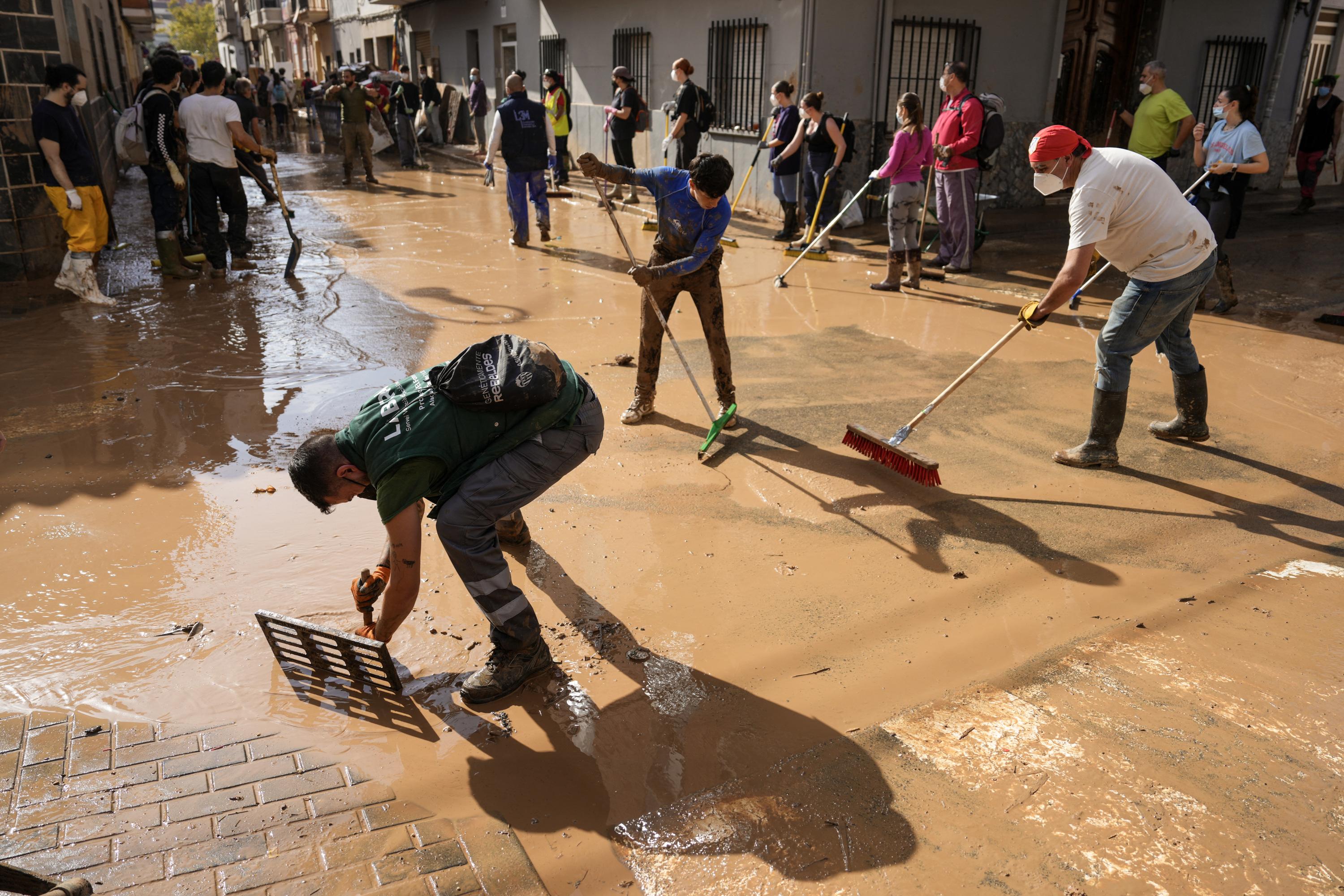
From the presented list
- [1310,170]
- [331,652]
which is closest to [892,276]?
[331,652]

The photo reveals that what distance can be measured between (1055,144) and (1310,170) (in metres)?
10.9

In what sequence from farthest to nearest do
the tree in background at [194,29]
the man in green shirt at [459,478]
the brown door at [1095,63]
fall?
the tree in background at [194,29] → the brown door at [1095,63] → the man in green shirt at [459,478]

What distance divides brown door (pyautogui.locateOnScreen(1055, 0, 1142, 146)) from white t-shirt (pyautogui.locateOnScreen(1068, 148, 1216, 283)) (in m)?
9.35

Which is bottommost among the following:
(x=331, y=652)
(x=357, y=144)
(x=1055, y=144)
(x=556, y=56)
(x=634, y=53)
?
(x=331, y=652)

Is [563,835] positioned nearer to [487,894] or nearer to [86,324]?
[487,894]

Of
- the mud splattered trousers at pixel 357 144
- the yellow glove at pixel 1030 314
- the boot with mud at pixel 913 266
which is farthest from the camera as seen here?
the mud splattered trousers at pixel 357 144

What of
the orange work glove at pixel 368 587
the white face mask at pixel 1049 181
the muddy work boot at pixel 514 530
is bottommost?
the muddy work boot at pixel 514 530

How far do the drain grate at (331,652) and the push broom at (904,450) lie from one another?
267 centimetres

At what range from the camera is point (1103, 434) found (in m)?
4.84

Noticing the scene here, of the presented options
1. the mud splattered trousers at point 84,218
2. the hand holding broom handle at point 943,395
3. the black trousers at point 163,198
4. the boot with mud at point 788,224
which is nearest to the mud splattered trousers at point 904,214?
the boot with mud at point 788,224

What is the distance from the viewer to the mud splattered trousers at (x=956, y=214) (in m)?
8.76

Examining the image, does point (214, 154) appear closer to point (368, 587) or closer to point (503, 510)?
point (368, 587)

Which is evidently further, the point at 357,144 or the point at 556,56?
the point at 556,56

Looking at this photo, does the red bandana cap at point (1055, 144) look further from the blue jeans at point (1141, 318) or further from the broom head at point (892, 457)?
the broom head at point (892, 457)
